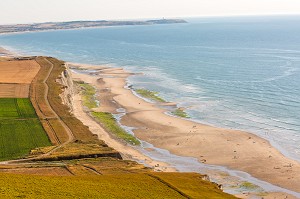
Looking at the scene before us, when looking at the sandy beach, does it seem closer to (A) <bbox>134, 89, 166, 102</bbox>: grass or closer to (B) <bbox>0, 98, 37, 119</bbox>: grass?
(A) <bbox>134, 89, 166, 102</bbox>: grass

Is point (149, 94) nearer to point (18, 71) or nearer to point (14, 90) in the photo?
point (14, 90)

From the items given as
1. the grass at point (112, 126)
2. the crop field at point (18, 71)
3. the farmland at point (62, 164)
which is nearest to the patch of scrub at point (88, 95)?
the farmland at point (62, 164)

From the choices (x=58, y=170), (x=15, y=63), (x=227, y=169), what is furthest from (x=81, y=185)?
(x=15, y=63)

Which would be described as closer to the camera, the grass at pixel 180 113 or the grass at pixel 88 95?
the grass at pixel 180 113

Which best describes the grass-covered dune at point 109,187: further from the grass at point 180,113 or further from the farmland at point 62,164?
the grass at point 180,113

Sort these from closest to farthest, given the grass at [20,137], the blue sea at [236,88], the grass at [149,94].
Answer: the grass at [20,137]
the blue sea at [236,88]
the grass at [149,94]

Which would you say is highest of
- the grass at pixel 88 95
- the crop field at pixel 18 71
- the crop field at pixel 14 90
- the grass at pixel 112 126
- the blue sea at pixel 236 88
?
the crop field at pixel 18 71

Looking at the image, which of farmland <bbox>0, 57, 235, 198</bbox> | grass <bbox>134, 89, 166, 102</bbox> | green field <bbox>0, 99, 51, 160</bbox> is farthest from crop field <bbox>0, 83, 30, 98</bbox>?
grass <bbox>134, 89, 166, 102</bbox>

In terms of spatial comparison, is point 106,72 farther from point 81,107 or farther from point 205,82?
point 81,107
